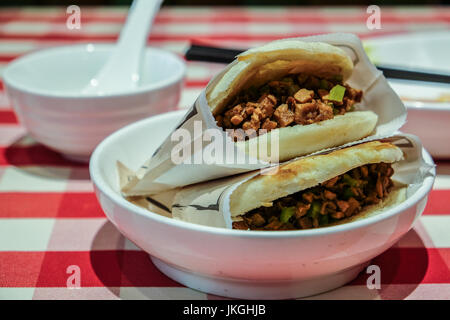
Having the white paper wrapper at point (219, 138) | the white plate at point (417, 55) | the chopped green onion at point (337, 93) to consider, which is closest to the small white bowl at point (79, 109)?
the white paper wrapper at point (219, 138)

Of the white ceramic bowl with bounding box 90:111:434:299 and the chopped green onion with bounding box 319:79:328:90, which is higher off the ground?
the chopped green onion with bounding box 319:79:328:90

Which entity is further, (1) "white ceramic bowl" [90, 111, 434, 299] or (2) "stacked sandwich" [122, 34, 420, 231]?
(2) "stacked sandwich" [122, 34, 420, 231]

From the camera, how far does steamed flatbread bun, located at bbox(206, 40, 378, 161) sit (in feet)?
3.85

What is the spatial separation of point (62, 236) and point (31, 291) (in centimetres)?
24

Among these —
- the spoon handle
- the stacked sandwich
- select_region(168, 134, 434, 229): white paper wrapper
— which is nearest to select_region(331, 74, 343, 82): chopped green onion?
the stacked sandwich

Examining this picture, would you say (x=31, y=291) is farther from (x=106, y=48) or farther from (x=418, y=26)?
(x=418, y=26)

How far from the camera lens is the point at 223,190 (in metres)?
1.15

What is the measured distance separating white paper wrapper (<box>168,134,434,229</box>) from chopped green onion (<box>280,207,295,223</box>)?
0.10m

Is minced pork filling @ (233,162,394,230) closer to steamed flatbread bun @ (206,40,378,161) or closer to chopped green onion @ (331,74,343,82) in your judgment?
steamed flatbread bun @ (206,40,378,161)

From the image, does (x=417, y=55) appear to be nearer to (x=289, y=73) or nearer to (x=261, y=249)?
(x=289, y=73)

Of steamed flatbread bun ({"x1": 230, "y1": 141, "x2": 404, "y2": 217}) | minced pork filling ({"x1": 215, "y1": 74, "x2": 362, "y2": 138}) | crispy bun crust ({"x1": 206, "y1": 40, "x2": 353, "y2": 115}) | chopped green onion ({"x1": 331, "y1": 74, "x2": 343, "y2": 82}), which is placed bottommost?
steamed flatbread bun ({"x1": 230, "y1": 141, "x2": 404, "y2": 217})

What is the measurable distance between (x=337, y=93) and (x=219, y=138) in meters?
0.32

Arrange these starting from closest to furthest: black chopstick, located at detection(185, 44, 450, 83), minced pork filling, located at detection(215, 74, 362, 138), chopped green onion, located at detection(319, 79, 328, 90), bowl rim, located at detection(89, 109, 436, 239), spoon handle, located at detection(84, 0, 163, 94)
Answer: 1. bowl rim, located at detection(89, 109, 436, 239)
2. minced pork filling, located at detection(215, 74, 362, 138)
3. chopped green onion, located at detection(319, 79, 328, 90)
4. black chopstick, located at detection(185, 44, 450, 83)
5. spoon handle, located at detection(84, 0, 163, 94)
